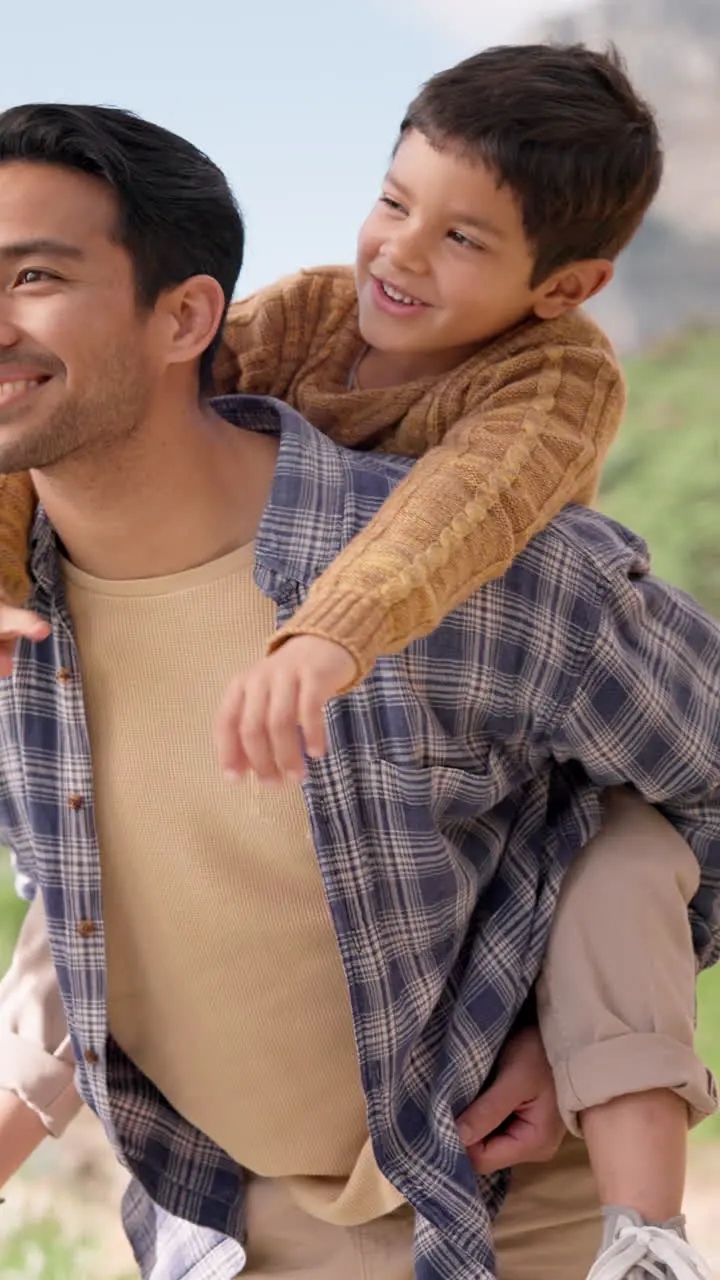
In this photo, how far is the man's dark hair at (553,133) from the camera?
1.56 m

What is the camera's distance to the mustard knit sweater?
124 centimetres

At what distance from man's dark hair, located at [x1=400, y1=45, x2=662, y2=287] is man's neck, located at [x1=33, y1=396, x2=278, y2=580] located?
13.9 inches

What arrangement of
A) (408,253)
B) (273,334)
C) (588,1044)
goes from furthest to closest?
1. (273,334)
2. (408,253)
3. (588,1044)

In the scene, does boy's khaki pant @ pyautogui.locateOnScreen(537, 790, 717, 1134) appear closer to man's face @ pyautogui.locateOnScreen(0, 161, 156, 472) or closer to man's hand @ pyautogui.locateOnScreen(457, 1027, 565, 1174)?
man's hand @ pyautogui.locateOnScreen(457, 1027, 565, 1174)

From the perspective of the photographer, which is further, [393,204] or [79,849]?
[393,204]

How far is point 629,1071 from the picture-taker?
1440 mm

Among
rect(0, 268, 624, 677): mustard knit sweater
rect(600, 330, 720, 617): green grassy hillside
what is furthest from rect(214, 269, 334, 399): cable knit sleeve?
rect(600, 330, 720, 617): green grassy hillside

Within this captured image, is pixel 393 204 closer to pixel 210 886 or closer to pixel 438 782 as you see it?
pixel 438 782

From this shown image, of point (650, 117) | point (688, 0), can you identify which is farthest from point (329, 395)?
point (688, 0)

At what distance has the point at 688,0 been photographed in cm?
353

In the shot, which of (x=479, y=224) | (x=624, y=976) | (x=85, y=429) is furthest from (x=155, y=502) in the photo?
(x=624, y=976)

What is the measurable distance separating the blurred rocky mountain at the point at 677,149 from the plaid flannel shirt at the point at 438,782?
6.78 ft

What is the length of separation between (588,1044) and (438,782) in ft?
0.85

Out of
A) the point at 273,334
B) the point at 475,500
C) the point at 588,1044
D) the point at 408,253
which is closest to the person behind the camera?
the point at 475,500
